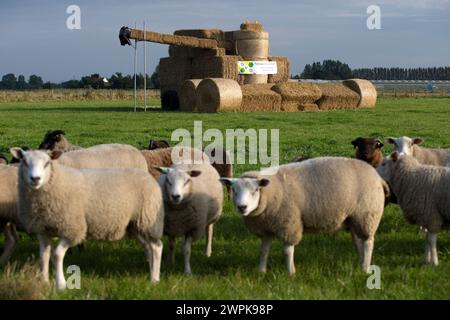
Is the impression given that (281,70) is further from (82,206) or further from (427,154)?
(82,206)

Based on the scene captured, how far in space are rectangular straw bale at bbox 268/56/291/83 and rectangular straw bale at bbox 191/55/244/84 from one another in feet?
8.57

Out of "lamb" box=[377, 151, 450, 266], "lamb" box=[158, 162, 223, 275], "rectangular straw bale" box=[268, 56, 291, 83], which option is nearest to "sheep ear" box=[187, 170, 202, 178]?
"lamb" box=[158, 162, 223, 275]

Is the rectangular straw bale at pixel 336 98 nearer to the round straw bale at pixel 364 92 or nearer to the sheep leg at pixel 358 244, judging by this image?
the round straw bale at pixel 364 92

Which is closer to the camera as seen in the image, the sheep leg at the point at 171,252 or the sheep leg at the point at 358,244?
the sheep leg at the point at 358,244

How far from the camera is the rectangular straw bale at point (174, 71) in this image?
30.0m

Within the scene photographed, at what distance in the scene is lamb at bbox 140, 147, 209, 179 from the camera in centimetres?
794

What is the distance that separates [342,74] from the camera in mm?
95125

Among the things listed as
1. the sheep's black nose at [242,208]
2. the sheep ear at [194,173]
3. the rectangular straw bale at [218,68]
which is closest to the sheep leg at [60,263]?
the sheep ear at [194,173]

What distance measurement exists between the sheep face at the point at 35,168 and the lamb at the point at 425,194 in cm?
378

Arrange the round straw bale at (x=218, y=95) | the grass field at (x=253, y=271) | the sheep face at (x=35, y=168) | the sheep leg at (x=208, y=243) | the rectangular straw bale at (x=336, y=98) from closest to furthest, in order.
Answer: the grass field at (x=253, y=271) → the sheep face at (x=35, y=168) → the sheep leg at (x=208, y=243) → the round straw bale at (x=218, y=95) → the rectangular straw bale at (x=336, y=98)

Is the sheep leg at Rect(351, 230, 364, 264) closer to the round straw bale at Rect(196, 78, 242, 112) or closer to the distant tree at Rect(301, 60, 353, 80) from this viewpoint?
the round straw bale at Rect(196, 78, 242, 112)
